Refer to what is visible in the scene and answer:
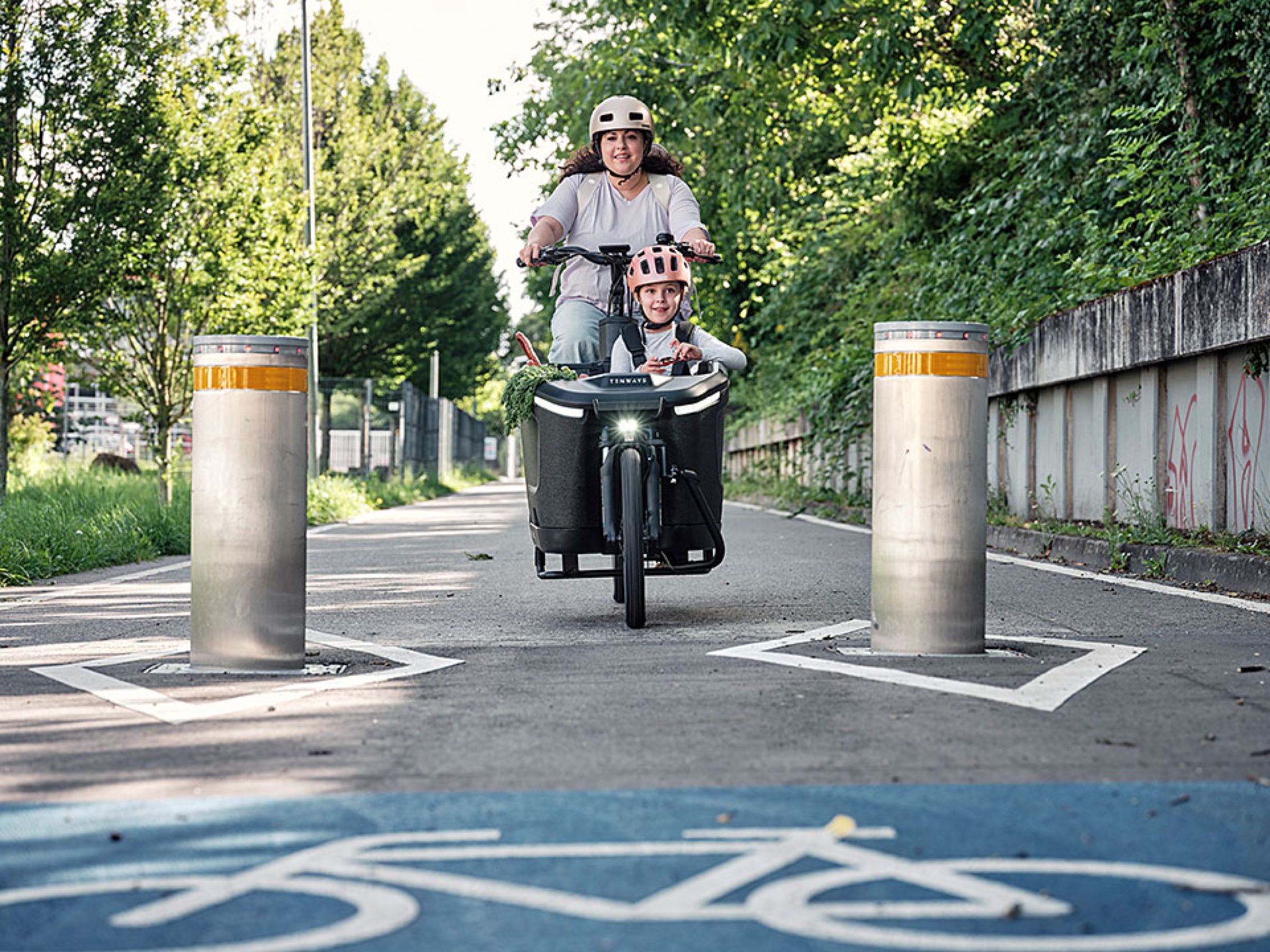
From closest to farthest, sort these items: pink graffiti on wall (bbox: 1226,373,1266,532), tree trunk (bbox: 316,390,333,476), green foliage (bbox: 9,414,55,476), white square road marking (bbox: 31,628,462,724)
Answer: white square road marking (bbox: 31,628,462,724), pink graffiti on wall (bbox: 1226,373,1266,532), tree trunk (bbox: 316,390,333,476), green foliage (bbox: 9,414,55,476)

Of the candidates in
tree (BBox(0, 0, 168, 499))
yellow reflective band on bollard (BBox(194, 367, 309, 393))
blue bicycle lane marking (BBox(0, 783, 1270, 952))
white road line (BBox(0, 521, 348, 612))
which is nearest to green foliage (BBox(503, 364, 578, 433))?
yellow reflective band on bollard (BBox(194, 367, 309, 393))

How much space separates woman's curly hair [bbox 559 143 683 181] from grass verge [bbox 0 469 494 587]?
4.52m

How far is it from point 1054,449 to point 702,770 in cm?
966

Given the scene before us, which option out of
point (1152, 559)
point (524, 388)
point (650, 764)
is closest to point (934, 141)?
point (1152, 559)

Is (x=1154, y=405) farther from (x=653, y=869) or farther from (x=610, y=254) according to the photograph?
(x=653, y=869)

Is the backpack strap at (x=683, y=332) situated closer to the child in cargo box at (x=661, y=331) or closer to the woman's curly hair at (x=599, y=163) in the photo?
the child in cargo box at (x=661, y=331)

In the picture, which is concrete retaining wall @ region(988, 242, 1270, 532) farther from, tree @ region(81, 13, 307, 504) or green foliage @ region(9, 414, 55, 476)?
green foliage @ region(9, 414, 55, 476)

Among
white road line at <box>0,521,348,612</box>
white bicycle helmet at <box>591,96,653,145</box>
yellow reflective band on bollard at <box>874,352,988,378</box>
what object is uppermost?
white bicycle helmet at <box>591,96,653,145</box>

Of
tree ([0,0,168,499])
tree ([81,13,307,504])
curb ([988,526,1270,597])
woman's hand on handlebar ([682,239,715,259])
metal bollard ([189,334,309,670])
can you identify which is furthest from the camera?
tree ([81,13,307,504])

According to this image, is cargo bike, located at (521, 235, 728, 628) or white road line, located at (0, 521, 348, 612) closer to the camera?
cargo bike, located at (521, 235, 728, 628)

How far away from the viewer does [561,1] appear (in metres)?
30.6

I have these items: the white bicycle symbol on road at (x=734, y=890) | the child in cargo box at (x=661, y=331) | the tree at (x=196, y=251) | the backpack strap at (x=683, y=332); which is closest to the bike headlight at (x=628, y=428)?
the child in cargo box at (x=661, y=331)

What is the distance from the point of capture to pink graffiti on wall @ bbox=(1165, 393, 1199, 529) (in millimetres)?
9984

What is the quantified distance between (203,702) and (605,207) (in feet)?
12.1
